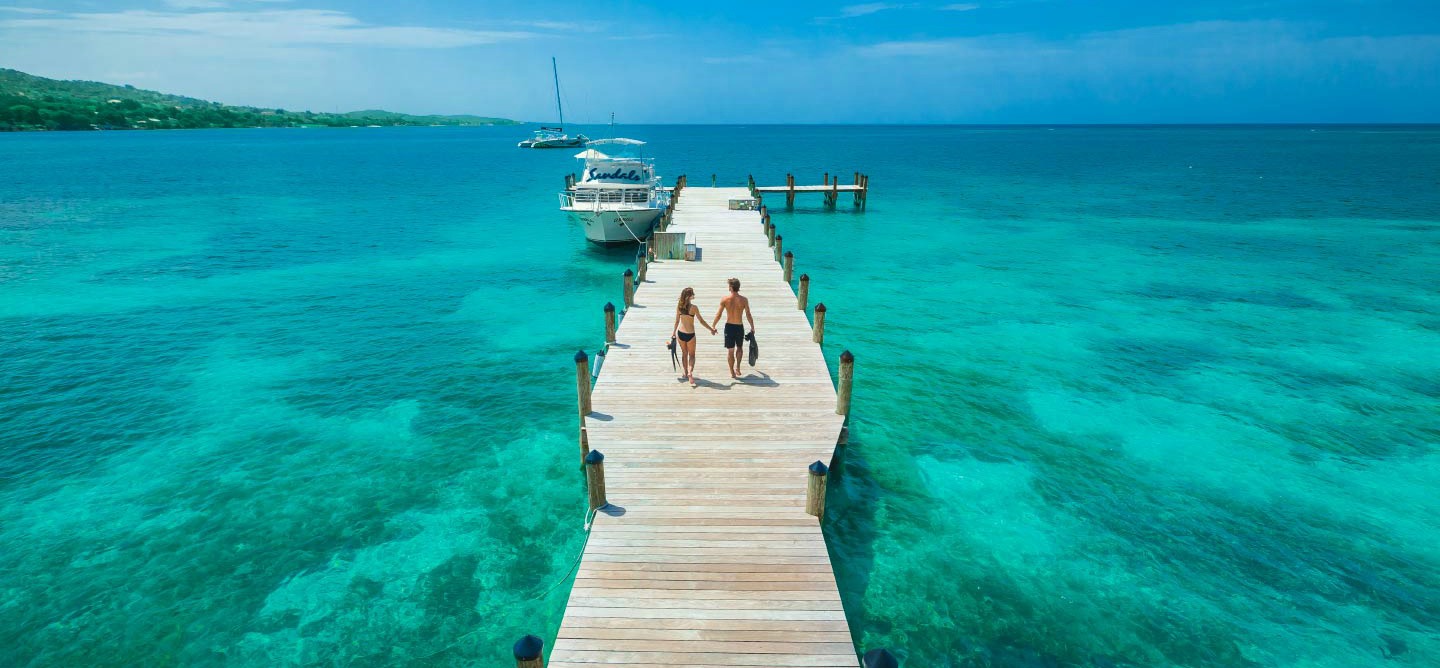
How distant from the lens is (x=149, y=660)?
8664 mm

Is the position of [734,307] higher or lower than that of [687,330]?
higher

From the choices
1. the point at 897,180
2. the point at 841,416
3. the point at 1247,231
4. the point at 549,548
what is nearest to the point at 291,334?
the point at 549,548

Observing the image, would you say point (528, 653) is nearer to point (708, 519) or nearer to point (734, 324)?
point (708, 519)

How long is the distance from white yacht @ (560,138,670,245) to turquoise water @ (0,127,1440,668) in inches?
67.6

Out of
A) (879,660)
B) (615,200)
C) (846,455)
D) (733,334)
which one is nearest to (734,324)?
(733,334)

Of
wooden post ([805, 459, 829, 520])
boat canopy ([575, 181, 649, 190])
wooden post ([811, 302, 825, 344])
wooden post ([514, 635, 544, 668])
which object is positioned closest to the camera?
wooden post ([514, 635, 544, 668])

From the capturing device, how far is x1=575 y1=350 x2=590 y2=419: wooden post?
11055mm

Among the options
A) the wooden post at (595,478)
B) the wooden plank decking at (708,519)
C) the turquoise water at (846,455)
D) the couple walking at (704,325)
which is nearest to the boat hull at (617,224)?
the turquoise water at (846,455)

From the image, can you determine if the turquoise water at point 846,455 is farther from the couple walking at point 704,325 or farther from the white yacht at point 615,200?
the couple walking at point 704,325

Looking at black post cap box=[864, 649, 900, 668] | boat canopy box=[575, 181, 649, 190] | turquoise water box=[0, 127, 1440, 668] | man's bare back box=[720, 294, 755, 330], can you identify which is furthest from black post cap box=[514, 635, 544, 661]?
boat canopy box=[575, 181, 649, 190]

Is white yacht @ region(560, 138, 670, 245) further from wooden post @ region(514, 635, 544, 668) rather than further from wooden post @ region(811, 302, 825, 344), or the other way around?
wooden post @ region(514, 635, 544, 668)

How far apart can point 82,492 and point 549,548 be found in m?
9.27

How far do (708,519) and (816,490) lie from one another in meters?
1.56

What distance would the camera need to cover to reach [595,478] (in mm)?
8883
